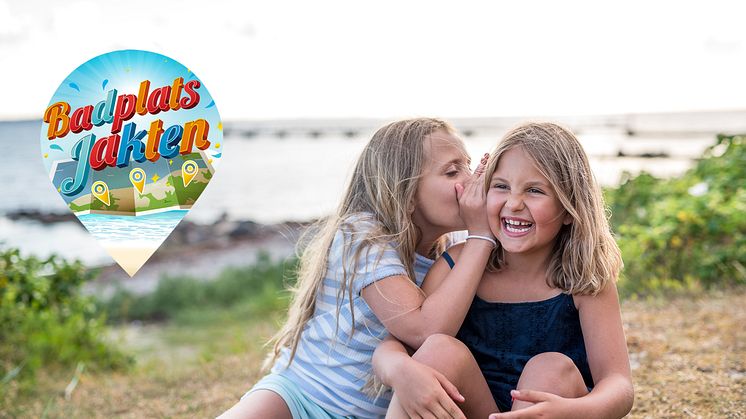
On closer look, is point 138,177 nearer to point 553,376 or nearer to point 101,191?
point 101,191

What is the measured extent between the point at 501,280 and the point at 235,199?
60.5 ft

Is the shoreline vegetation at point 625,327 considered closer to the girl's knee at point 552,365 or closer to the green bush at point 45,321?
the green bush at point 45,321

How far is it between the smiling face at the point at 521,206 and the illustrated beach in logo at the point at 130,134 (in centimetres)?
89

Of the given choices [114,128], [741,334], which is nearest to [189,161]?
[114,128]

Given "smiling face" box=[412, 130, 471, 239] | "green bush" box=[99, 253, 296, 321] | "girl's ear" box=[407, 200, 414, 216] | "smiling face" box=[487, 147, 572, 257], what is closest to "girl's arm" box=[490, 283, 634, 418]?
"smiling face" box=[487, 147, 572, 257]

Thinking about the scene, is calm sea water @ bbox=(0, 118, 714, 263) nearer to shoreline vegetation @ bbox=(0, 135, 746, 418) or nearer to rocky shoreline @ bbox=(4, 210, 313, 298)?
shoreline vegetation @ bbox=(0, 135, 746, 418)

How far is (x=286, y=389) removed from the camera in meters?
2.50

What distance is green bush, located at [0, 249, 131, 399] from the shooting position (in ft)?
14.7

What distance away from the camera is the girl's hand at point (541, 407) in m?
1.94

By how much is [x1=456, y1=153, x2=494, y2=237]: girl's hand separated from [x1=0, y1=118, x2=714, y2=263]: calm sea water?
14 centimetres

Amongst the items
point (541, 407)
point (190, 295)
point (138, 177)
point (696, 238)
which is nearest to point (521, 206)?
point (541, 407)

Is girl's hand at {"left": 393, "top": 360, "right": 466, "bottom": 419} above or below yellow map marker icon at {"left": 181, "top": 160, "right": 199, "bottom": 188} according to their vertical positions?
below

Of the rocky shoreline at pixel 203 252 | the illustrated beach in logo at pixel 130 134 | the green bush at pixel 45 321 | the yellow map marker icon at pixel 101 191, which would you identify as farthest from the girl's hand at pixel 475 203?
the rocky shoreline at pixel 203 252

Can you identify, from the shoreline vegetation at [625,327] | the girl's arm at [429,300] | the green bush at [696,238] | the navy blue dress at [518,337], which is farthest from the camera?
the green bush at [696,238]
